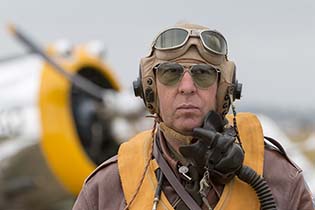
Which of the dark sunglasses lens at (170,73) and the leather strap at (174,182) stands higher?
the dark sunglasses lens at (170,73)

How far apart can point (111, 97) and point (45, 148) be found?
134 cm

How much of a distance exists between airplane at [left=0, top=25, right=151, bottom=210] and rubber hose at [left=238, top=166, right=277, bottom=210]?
8.39m

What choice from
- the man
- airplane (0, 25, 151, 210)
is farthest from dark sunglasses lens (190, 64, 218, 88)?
airplane (0, 25, 151, 210)

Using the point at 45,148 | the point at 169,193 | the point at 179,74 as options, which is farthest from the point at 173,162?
the point at 45,148

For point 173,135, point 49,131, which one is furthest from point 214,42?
point 49,131

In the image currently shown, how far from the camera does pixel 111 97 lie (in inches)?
465

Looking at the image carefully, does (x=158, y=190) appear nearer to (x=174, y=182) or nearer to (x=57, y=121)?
(x=174, y=182)

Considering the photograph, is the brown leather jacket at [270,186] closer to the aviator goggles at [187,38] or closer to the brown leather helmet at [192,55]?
the brown leather helmet at [192,55]

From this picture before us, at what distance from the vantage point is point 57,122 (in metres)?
11.1

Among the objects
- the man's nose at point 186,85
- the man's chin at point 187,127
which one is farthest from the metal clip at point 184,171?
the man's nose at point 186,85

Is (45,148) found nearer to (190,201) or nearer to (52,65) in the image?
(52,65)

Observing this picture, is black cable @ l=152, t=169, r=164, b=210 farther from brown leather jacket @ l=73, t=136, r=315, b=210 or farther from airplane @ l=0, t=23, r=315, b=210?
airplane @ l=0, t=23, r=315, b=210

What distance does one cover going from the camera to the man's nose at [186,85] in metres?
2.74

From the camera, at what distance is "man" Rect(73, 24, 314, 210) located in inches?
108
